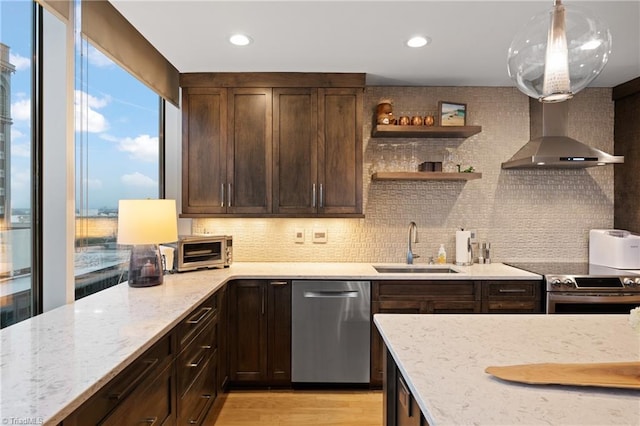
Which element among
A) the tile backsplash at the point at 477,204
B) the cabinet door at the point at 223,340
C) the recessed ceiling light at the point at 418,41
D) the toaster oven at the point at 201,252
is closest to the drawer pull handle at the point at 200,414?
the cabinet door at the point at 223,340

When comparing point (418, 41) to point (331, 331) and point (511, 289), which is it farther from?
point (331, 331)

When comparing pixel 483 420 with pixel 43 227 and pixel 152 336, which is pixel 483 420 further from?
pixel 43 227

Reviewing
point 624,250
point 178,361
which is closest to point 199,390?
point 178,361

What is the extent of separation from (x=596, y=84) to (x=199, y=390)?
157 inches

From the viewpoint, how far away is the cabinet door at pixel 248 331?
3010 mm

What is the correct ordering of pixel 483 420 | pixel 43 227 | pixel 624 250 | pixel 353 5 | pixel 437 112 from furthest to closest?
pixel 437 112 < pixel 624 250 < pixel 353 5 < pixel 43 227 < pixel 483 420

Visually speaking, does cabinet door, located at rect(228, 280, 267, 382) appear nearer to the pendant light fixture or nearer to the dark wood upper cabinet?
the dark wood upper cabinet

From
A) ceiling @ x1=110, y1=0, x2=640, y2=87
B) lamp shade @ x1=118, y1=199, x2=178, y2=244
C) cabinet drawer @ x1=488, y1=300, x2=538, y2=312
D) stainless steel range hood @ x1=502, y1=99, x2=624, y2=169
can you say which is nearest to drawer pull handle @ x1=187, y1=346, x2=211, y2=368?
lamp shade @ x1=118, y1=199, x2=178, y2=244

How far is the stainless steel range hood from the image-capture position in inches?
122

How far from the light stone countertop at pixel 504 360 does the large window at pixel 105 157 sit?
5.86ft

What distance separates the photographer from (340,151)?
3.27 metres

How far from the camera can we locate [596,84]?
355 centimetres

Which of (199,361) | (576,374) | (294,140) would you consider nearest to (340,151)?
(294,140)

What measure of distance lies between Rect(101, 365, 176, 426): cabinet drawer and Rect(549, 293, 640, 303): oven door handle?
260cm
